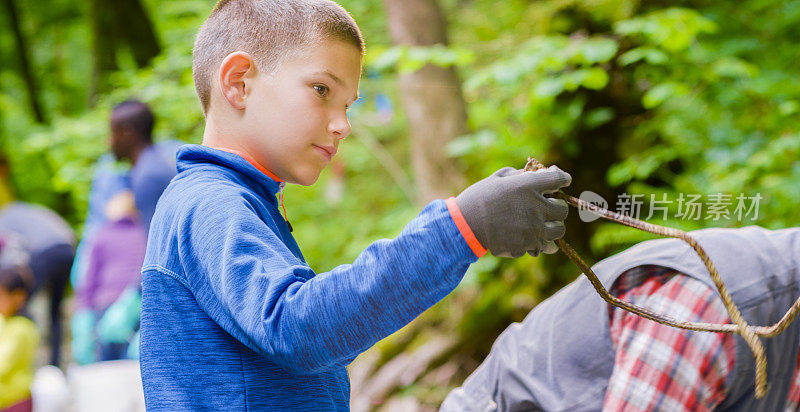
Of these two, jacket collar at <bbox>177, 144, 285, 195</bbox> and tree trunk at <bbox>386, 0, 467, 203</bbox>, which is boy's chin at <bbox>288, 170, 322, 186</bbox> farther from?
tree trunk at <bbox>386, 0, 467, 203</bbox>

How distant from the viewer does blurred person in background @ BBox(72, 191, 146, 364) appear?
351 centimetres

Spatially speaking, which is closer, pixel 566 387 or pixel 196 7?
pixel 566 387

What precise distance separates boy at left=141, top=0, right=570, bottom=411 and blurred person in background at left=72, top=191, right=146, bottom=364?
248cm

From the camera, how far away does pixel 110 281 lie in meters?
3.68

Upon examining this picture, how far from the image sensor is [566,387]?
5.51 feet

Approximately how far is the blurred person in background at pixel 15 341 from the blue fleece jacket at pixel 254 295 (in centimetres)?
316

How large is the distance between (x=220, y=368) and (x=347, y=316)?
0.93 feet

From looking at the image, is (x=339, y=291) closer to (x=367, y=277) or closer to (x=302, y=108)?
(x=367, y=277)

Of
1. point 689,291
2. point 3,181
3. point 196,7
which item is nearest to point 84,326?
point 3,181

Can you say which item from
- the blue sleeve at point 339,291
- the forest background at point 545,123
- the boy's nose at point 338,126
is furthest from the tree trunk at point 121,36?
the blue sleeve at point 339,291

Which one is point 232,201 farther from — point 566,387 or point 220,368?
point 566,387

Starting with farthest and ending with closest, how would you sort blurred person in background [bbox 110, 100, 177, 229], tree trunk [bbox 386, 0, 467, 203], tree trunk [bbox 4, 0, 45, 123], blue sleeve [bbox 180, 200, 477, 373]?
tree trunk [bbox 4, 0, 45, 123] → tree trunk [bbox 386, 0, 467, 203] → blurred person in background [bbox 110, 100, 177, 229] → blue sleeve [bbox 180, 200, 477, 373]

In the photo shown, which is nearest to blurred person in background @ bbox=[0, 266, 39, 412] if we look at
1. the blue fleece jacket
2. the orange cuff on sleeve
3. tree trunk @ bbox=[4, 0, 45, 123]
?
the blue fleece jacket

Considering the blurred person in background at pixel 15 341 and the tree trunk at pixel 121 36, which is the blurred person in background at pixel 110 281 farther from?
the tree trunk at pixel 121 36
